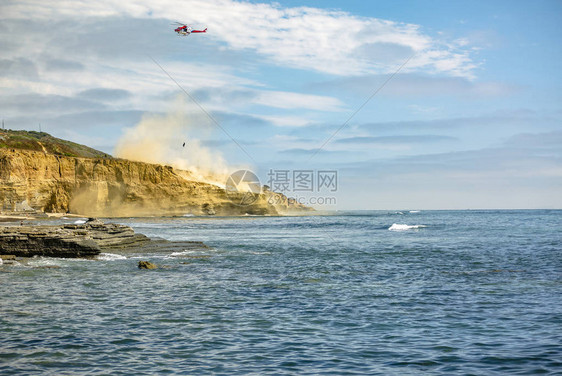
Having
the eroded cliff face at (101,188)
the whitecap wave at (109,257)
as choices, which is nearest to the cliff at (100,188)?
the eroded cliff face at (101,188)

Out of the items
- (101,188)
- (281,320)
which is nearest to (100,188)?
(101,188)

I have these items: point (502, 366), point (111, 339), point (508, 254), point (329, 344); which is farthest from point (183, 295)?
point (508, 254)

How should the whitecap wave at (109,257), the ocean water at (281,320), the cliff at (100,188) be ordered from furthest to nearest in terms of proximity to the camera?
1. the cliff at (100,188)
2. the whitecap wave at (109,257)
3. the ocean water at (281,320)

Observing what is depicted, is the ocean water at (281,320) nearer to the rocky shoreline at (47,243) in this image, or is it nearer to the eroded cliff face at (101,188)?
the rocky shoreline at (47,243)

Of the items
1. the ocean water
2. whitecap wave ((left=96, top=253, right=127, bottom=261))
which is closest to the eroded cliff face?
whitecap wave ((left=96, top=253, right=127, bottom=261))

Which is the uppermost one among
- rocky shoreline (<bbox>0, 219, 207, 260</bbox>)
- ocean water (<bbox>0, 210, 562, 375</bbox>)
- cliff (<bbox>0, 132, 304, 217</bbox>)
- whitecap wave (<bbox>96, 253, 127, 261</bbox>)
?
cliff (<bbox>0, 132, 304, 217</bbox>)

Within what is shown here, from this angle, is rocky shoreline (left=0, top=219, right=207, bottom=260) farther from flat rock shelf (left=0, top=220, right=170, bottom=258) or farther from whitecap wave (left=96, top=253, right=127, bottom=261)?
whitecap wave (left=96, top=253, right=127, bottom=261)

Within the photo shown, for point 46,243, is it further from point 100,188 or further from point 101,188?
point 101,188
